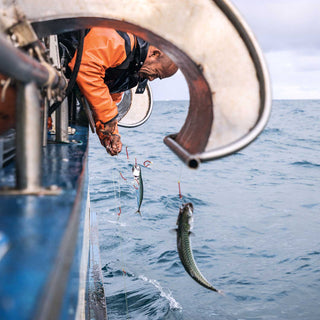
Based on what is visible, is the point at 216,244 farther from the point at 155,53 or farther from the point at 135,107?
the point at 155,53

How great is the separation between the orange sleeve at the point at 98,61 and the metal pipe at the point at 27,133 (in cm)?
257

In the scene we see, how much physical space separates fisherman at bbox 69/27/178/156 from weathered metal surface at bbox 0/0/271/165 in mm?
1842

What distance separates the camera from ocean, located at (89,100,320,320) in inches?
289

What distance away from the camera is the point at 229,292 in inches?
314

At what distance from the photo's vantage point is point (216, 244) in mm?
10305

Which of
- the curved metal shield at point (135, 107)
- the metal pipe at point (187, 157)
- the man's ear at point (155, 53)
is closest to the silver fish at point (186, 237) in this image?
the metal pipe at point (187, 157)

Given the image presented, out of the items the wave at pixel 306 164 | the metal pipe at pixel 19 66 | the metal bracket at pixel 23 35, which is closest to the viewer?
the metal pipe at pixel 19 66

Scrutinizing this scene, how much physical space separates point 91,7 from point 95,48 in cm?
196

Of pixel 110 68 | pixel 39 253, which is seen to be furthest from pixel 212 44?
pixel 110 68

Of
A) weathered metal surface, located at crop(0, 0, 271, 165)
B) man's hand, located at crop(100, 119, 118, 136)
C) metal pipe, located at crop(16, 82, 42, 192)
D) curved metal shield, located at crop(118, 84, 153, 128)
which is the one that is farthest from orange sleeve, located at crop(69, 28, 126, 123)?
curved metal shield, located at crop(118, 84, 153, 128)

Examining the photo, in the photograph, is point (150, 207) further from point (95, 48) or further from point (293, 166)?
point (293, 166)

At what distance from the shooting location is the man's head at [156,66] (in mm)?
4504

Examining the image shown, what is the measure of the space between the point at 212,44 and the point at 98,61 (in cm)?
214

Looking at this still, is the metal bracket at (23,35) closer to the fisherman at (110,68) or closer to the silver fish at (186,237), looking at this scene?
the silver fish at (186,237)
